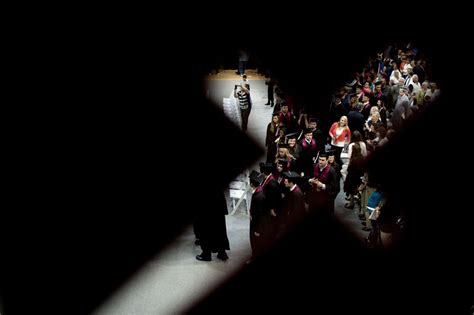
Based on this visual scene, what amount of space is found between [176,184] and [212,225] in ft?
1.58

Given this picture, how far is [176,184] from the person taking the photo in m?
4.38

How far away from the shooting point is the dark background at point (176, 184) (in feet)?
6.62

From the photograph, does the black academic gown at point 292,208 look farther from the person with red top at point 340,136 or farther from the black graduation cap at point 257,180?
the person with red top at point 340,136

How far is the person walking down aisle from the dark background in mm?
99

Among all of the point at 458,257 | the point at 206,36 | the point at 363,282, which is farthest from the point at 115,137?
the point at 363,282

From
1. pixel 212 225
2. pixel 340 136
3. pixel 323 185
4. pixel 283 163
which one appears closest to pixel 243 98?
pixel 340 136

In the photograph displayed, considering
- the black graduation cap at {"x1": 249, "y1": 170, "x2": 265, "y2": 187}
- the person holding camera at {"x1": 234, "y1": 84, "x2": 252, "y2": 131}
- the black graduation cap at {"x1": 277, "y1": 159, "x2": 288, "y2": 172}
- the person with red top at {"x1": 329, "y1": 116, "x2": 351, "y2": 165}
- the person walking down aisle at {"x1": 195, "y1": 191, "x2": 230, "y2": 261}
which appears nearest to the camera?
the black graduation cap at {"x1": 249, "y1": 170, "x2": 265, "y2": 187}

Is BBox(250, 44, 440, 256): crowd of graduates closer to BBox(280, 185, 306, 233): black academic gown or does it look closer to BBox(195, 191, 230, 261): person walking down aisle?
BBox(280, 185, 306, 233): black academic gown

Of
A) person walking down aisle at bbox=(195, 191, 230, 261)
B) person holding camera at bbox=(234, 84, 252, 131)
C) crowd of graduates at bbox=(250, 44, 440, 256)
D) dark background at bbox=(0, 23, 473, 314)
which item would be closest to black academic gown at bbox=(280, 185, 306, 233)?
crowd of graduates at bbox=(250, 44, 440, 256)

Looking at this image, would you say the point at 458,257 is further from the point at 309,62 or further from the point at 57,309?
the point at 57,309

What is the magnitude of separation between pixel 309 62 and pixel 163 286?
87.1 inches

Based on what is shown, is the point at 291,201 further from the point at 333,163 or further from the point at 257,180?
the point at 333,163

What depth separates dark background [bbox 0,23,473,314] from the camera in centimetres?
202

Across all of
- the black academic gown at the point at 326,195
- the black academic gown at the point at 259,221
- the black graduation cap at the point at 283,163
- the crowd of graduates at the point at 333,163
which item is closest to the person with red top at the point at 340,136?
the crowd of graduates at the point at 333,163
